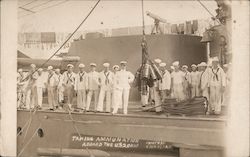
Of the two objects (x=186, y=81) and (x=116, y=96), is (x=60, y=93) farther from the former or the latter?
(x=186, y=81)

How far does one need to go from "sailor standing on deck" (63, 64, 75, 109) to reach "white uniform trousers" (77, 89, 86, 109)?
0.13 feet

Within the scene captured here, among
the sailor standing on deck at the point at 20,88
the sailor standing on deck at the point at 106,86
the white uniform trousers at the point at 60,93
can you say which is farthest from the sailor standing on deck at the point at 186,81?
the sailor standing on deck at the point at 20,88

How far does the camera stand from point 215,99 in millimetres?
1816

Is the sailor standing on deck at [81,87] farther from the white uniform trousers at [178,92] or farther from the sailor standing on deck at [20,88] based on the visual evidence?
the white uniform trousers at [178,92]

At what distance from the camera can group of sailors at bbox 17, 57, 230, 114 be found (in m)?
1.83

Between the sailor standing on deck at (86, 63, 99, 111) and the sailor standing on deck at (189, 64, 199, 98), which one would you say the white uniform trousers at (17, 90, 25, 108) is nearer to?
the sailor standing on deck at (86, 63, 99, 111)

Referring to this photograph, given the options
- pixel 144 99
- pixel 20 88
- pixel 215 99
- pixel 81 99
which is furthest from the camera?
pixel 20 88

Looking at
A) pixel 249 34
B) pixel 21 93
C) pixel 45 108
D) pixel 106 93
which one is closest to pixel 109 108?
pixel 106 93

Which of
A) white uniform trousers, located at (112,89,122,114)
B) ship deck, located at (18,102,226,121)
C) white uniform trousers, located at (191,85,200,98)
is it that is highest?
white uniform trousers, located at (191,85,200,98)

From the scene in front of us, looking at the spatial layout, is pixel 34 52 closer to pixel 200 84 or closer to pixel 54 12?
pixel 54 12

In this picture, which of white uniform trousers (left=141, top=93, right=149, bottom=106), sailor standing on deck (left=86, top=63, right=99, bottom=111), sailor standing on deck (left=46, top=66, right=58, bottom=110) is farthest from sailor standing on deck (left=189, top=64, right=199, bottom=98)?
sailor standing on deck (left=46, top=66, right=58, bottom=110)

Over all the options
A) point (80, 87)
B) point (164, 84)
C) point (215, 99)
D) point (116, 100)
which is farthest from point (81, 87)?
point (215, 99)

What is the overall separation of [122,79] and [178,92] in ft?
1.04

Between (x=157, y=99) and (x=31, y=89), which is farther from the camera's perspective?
(x=31, y=89)
